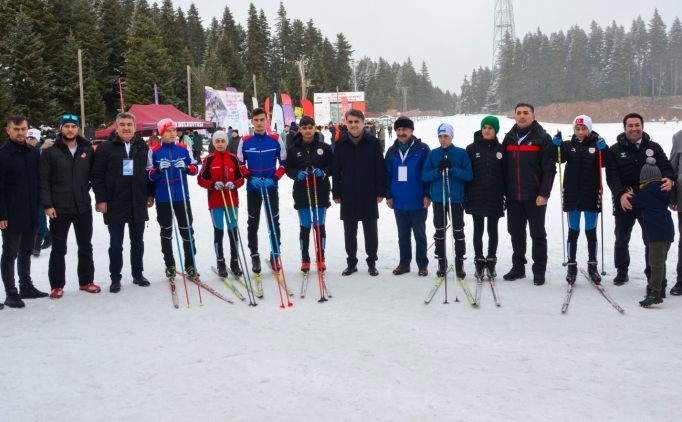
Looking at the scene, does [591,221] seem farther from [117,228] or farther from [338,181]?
[117,228]

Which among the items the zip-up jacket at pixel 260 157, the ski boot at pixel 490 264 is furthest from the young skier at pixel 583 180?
the zip-up jacket at pixel 260 157

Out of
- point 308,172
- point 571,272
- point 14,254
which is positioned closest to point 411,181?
point 308,172

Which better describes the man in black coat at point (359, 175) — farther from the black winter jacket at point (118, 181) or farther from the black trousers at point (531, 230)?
the black winter jacket at point (118, 181)

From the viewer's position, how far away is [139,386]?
3.49m

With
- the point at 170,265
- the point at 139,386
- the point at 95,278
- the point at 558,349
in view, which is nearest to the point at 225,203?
the point at 170,265

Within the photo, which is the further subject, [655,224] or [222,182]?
[222,182]

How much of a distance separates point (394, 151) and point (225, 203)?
6.64ft

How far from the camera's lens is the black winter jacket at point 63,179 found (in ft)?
18.1

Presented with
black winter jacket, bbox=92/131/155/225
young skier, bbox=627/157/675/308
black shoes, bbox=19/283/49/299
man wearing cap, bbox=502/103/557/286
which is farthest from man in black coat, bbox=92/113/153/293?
young skier, bbox=627/157/675/308

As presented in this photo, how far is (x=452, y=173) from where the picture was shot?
6059 millimetres

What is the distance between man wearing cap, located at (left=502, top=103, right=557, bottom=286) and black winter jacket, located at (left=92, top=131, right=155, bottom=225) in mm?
3989

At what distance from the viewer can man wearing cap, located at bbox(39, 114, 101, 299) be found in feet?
18.2

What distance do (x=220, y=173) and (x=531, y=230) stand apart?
3527mm

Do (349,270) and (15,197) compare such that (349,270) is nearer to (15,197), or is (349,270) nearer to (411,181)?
(411,181)
